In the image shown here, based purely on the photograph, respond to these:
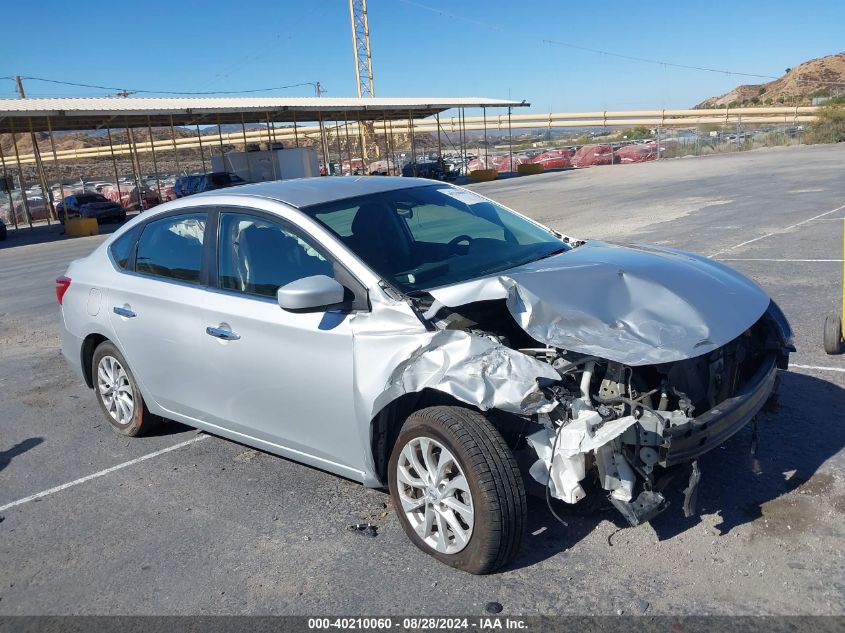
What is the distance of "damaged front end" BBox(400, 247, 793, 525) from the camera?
10.6 feet

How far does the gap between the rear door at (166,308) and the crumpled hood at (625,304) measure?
5.70 feet

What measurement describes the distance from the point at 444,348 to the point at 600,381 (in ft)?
2.44

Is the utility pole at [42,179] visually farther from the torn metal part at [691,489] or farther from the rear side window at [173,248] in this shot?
the torn metal part at [691,489]

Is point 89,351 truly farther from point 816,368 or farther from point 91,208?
point 91,208

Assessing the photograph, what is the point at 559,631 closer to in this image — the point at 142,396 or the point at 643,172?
the point at 142,396

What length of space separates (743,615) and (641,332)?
1.23 meters

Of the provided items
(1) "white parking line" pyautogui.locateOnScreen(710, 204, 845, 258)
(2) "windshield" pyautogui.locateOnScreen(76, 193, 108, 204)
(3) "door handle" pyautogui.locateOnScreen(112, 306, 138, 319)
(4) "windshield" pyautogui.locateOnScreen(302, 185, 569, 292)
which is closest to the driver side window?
(4) "windshield" pyautogui.locateOnScreen(302, 185, 569, 292)

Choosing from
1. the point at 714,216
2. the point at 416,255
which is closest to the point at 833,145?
the point at 714,216

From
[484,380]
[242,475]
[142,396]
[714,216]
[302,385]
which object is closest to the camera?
[484,380]

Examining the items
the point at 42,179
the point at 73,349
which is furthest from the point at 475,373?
the point at 42,179

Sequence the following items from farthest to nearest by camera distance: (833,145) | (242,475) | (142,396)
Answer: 1. (833,145)
2. (142,396)
3. (242,475)

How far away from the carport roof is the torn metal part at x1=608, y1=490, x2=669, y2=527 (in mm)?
31088

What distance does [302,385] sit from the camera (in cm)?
404

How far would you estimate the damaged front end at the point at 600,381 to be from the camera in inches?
128
